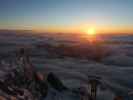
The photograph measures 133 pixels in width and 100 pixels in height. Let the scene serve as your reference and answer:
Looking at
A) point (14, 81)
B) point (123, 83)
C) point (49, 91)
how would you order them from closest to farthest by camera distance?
1. point (14, 81)
2. point (49, 91)
3. point (123, 83)

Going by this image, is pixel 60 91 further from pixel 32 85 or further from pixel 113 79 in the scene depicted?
pixel 113 79

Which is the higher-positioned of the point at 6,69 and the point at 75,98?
the point at 6,69

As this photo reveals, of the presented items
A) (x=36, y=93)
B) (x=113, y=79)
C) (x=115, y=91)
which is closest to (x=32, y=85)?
(x=36, y=93)

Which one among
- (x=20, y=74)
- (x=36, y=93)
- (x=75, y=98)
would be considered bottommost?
(x=75, y=98)

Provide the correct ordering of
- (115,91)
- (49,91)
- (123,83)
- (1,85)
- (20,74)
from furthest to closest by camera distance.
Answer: (123,83) → (115,91) → (49,91) → (20,74) → (1,85)

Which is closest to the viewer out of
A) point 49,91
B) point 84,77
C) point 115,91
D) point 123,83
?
point 49,91

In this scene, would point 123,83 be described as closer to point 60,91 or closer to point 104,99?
point 104,99

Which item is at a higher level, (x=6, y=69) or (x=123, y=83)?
(x=6, y=69)

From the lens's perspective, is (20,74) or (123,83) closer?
(20,74)

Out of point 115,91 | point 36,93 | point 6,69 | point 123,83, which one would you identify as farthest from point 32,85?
point 123,83
